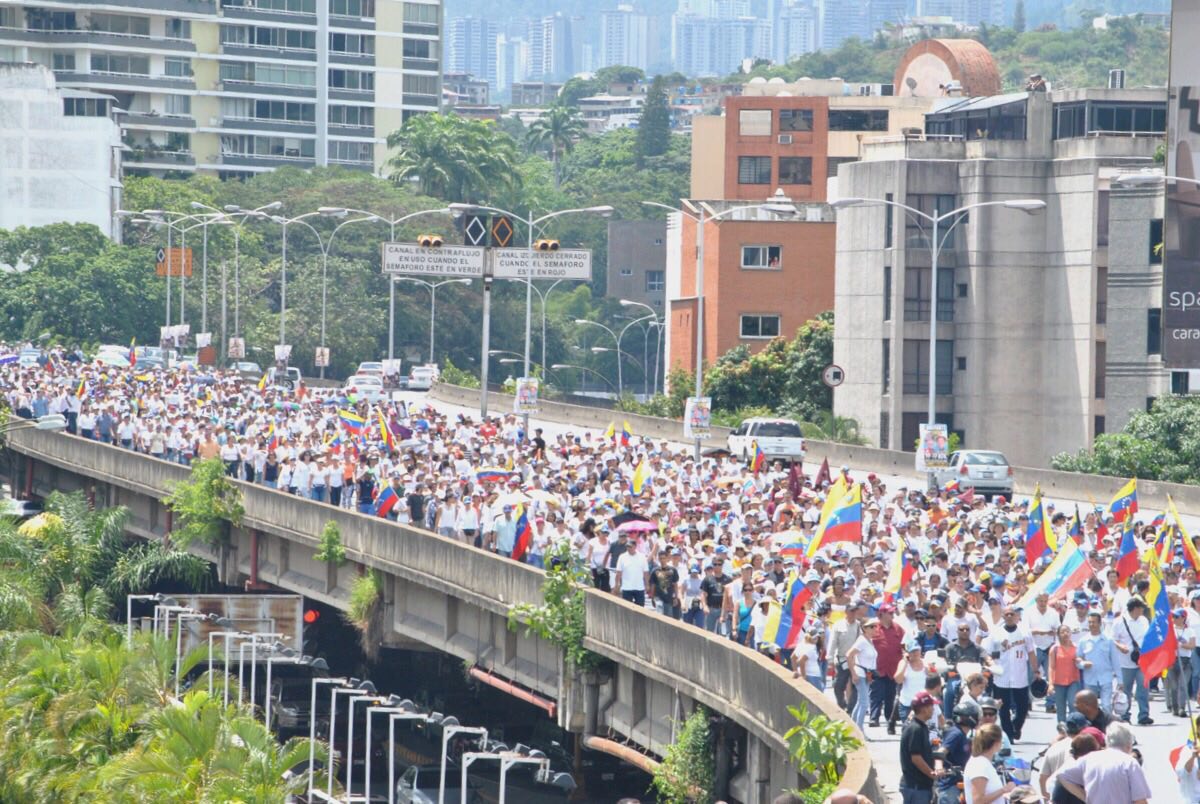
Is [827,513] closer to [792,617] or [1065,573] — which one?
[1065,573]

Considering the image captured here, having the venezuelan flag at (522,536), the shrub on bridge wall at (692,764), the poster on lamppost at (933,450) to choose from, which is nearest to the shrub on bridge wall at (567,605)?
the venezuelan flag at (522,536)

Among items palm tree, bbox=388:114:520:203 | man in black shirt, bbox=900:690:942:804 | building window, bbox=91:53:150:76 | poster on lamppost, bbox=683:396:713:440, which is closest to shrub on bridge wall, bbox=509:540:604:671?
man in black shirt, bbox=900:690:942:804

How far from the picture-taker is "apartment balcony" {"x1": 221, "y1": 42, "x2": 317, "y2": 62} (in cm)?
15188

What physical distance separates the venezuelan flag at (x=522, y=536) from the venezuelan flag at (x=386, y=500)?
5.70m

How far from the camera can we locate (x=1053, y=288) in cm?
7325

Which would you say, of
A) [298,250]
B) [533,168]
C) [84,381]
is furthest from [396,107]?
[84,381]

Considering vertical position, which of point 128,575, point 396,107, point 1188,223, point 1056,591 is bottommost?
point 128,575

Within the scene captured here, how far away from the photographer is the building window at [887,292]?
72562 mm

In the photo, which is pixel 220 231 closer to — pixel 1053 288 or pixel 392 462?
pixel 1053 288

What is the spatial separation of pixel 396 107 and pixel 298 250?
1749 inches

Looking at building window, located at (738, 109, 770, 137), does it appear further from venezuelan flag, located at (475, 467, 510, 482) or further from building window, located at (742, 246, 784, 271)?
venezuelan flag, located at (475, 467, 510, 482)

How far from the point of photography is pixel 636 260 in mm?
150000

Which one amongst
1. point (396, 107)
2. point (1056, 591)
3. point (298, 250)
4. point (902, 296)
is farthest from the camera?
point (396, 107)

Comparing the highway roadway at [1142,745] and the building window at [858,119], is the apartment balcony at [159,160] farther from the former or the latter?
the highway roadway at [1142,745]
